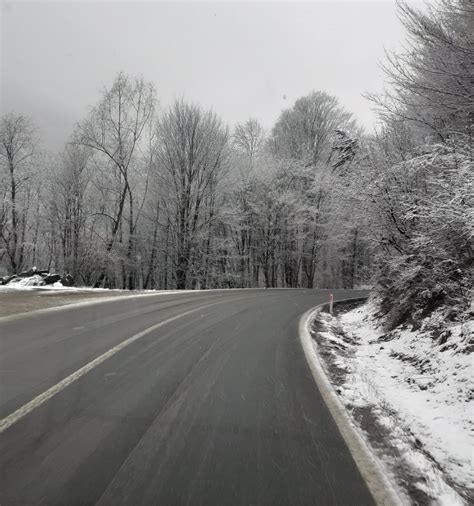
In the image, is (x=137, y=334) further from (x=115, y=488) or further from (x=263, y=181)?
(x=263, y=181)

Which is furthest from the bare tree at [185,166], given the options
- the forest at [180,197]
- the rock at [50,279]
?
the rock at [50,279]

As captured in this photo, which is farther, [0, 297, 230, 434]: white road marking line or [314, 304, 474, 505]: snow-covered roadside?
[0, 297, 230, 434]: white road marking line

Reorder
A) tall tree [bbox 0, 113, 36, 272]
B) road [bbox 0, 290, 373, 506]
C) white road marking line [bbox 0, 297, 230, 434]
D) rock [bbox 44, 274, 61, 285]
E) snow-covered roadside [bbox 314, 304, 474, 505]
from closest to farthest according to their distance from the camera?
road [bbox 0, 290, 373, 506] → snow-covered roadside [bbox 314, 304, 474, 505] → white road marking line [bbox 0, 297, 230, 434] → rock [bbox 44, 274, 61, 285] → tall tree [bbox 0, 113, 36, 272]

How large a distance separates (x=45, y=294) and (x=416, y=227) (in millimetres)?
11887

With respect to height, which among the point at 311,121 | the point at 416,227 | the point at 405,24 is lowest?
the point at 416,227

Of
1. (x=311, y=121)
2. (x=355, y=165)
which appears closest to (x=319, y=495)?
(x=355, y=165)

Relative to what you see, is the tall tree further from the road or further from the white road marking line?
the white road marking line

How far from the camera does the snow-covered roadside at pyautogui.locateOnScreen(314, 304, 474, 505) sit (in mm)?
2688

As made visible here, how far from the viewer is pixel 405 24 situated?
6.80 meters

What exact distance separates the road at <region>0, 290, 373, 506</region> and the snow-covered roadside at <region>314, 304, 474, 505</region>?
47 cm

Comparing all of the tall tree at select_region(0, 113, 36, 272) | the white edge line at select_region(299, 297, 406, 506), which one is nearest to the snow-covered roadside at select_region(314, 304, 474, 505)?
the white edge line at select_region(299, 297, 406, 506)

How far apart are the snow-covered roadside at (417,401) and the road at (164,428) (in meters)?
0.47

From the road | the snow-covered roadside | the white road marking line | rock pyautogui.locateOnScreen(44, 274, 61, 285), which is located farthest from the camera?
rock pyautogui.locateOnScreen(44, 274, 61, 285)

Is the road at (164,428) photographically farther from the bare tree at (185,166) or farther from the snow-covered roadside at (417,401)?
the bare tree at (185,166)
